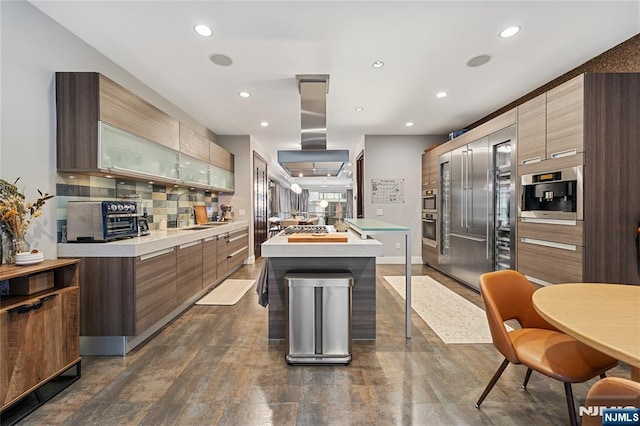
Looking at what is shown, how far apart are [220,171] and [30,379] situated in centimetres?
391

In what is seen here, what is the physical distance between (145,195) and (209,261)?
3.78 feet

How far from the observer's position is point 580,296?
1410 mm

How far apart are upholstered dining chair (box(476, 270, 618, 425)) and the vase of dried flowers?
9.53 ft

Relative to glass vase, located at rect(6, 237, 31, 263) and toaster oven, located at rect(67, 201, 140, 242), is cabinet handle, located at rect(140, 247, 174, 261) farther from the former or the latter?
glass vase, located at rect(6, 237, 31, 263)

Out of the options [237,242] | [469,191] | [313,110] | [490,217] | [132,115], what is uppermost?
[313,110]

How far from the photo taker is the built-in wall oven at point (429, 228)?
5.43 metres

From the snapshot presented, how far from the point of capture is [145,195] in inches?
141

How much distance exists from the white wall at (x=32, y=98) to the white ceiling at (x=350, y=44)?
0.58 ft

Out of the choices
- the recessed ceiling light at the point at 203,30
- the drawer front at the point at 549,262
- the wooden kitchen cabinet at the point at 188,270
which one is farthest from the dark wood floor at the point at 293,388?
the recessed ceiling light at the point at 203,30

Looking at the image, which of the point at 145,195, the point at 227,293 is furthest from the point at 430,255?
the point at 145,195

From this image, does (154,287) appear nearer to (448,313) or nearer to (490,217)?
(448,313)

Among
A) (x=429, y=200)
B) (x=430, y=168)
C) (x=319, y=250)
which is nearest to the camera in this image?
(x=319, y=250)

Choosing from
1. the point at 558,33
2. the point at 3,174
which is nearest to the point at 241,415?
the point at 3,174

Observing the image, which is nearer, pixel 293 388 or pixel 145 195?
pixel 293 388
